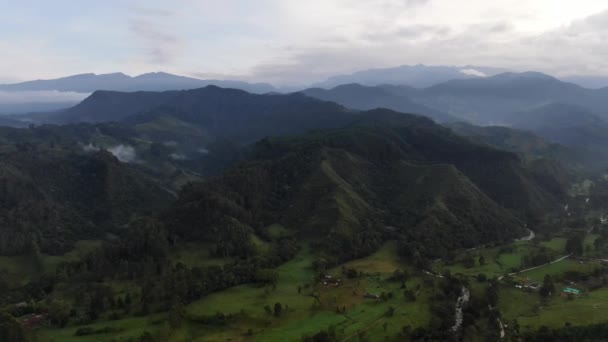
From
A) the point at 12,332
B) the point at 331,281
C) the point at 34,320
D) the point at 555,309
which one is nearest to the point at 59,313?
the point at 34,320

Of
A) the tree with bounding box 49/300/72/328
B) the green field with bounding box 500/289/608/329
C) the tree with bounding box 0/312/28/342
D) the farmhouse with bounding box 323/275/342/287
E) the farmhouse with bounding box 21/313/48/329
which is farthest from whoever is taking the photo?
the farmhouse with bounding box 323/275/342/287

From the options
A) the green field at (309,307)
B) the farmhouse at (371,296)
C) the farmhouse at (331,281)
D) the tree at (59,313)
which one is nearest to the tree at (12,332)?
the tree at (59,313)

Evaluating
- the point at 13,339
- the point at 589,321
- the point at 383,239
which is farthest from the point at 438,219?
the point at 13,339

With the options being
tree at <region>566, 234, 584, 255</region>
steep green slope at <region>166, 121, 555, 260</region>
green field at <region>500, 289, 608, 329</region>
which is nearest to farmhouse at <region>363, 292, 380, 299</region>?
steep green slope at <region>166, 121, 555, 260</region>

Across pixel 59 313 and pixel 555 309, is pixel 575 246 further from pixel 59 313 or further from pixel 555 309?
pixel 59 313

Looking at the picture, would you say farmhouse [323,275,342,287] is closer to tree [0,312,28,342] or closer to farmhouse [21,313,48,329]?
farmhouse [21,313,48,329]

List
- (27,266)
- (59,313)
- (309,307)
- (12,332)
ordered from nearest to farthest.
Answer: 1. (12,332)
2. (59,313)
3. (309,307)
4. (27,266)

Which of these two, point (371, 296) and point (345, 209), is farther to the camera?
point (345, 209)

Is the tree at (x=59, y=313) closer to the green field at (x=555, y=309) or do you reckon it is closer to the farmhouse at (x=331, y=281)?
the farmhouse at (x=331, y=281)

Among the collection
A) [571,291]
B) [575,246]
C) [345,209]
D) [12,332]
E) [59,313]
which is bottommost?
[571,291]

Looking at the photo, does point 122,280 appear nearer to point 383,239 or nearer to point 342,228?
point 342,228

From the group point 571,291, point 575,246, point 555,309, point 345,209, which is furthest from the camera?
point 345,209

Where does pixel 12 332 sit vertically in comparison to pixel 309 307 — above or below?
above
